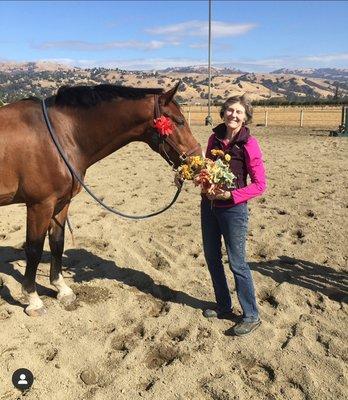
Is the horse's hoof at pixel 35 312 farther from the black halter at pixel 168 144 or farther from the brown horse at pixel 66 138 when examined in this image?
the black halter at pixel 168 144

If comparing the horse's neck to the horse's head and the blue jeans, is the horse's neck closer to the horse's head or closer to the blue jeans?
Result: the horse's head

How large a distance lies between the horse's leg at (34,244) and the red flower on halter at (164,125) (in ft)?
3.70

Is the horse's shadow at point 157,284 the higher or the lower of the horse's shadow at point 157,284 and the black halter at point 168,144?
the lower

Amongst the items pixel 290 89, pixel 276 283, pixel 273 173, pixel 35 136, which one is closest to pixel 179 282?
pixel 276 283

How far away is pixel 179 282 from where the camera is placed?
4.49 metres

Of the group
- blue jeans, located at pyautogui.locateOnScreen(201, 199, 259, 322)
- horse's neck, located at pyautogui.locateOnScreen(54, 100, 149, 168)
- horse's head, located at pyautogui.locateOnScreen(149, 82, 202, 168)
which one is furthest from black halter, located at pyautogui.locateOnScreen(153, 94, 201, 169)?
blue jeans, located at pyautogui.locateOnScreen(201, 199, 259, 322)

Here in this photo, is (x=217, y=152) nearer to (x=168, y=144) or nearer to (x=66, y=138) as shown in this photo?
(x=168, y=144)

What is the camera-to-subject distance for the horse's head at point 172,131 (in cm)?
345

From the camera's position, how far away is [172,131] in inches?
137

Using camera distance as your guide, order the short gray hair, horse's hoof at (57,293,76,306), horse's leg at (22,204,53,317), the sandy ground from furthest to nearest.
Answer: horse's hoof at (57,293,76,306) → horse's leg at (22,204,53,317) → the short gray hair → the sandy ground

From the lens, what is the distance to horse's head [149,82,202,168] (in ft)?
11.3

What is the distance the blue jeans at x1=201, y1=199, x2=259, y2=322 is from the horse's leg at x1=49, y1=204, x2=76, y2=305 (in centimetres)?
142

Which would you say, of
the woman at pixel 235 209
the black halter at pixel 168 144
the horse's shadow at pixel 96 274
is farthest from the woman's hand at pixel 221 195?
the horse's shadow at pixel 96 274

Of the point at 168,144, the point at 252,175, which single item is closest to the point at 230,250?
the point at 252,175
